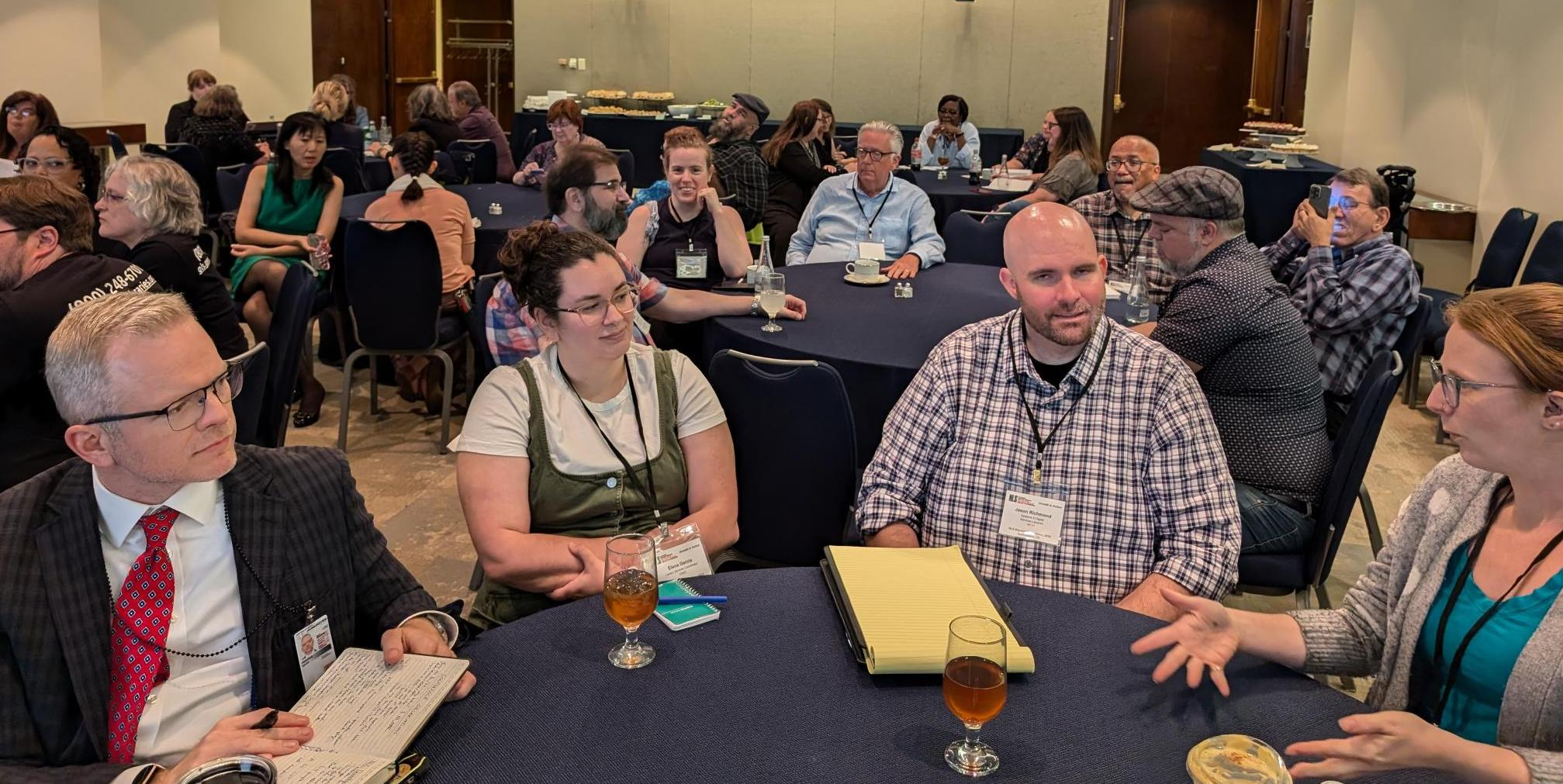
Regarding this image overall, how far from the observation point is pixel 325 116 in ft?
33.0

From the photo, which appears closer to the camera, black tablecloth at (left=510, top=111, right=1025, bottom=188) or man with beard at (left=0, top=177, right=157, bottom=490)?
man with beard at (left=0, top=177, right=157, bottom=490)

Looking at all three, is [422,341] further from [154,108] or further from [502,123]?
[502,123]

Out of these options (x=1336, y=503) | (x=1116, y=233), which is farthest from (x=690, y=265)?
(x=1336, y=503)

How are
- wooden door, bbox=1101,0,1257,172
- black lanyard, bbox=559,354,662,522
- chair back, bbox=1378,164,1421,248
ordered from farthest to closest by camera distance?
1. wooden door, bbox=1101,0,1257,172
2. chair back, bbox=1378,164,1421,248
3. black lanyard, bbox=559,354,662,522

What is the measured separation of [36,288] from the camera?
308 cm

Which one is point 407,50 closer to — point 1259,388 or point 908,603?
point 1259,388

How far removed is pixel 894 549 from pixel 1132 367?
0.74 m

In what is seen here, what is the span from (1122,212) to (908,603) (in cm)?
411

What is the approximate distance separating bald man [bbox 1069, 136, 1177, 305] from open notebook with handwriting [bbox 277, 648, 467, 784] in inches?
168

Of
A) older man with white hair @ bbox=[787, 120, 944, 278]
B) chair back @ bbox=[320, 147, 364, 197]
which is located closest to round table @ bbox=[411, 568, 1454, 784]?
older man with white hair @ bbox=[787, 120, 944, 278]

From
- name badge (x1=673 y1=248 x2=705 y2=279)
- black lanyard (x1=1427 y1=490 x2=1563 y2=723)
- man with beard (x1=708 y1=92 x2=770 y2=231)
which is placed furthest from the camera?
man with beard (x1=708 y1=92 x2=770 y2=231)

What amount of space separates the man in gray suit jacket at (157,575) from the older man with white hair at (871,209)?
162 inches

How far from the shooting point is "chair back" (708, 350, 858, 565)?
2721 mm

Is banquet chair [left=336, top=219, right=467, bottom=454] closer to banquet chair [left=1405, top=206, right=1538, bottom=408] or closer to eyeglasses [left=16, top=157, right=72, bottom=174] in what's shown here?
eyeglasses [left=16, top=157, right=72, bottom=174]
